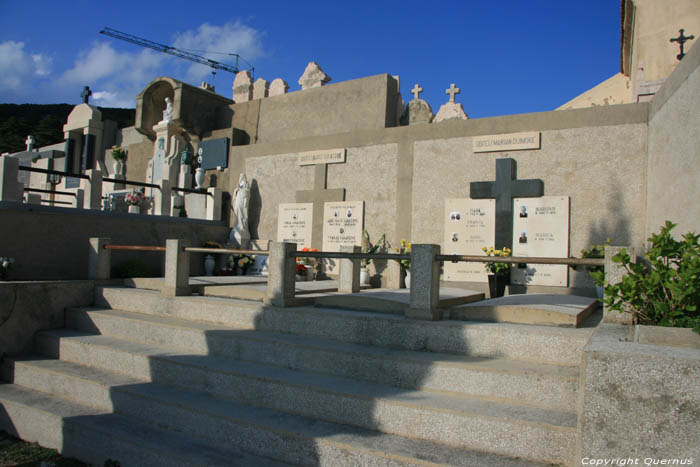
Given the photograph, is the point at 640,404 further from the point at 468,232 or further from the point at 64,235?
the point at 64,235

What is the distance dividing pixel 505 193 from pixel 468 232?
0.90 metres

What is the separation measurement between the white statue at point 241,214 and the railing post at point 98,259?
3.36m

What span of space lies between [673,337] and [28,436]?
583 cm

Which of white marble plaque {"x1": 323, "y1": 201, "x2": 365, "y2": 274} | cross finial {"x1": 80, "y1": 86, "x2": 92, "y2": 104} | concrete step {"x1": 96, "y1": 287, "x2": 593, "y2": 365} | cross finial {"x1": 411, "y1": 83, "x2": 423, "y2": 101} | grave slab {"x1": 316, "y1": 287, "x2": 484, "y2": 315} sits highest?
cross finial {"x1": 80, "y1": 86, "x2": 92, "y2": 104}

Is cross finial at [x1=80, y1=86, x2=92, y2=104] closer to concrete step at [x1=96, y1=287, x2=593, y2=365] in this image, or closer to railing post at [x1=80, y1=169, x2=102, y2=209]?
railing post at [x1=80, y1=169, x2=102, y2=209]

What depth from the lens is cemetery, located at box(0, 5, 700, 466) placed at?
3436mm

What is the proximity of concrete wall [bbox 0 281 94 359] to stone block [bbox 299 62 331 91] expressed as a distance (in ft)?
25.8

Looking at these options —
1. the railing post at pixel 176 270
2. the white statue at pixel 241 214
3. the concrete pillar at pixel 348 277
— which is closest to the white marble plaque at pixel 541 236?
the concrete pillar at pixel 348 277

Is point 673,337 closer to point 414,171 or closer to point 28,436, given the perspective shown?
point 28,436

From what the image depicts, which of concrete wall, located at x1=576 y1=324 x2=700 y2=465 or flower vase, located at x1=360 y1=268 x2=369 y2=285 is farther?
flower vase, located at x1=360 y1=268 x2=369 y2=285

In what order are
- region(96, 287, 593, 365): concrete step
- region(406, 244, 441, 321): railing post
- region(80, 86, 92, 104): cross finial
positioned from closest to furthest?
1. region(96, 287, 593, 365): concrete step
2. region(406, 244, 441, 321): railing post
3. region(80, 86, 92, 104): cross finial

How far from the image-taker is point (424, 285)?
5020mm

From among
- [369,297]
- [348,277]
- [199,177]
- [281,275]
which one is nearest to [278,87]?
[199,177]

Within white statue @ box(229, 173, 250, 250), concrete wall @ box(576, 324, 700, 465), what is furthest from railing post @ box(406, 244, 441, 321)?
white statue @ box(229, 173, 250, 250)
